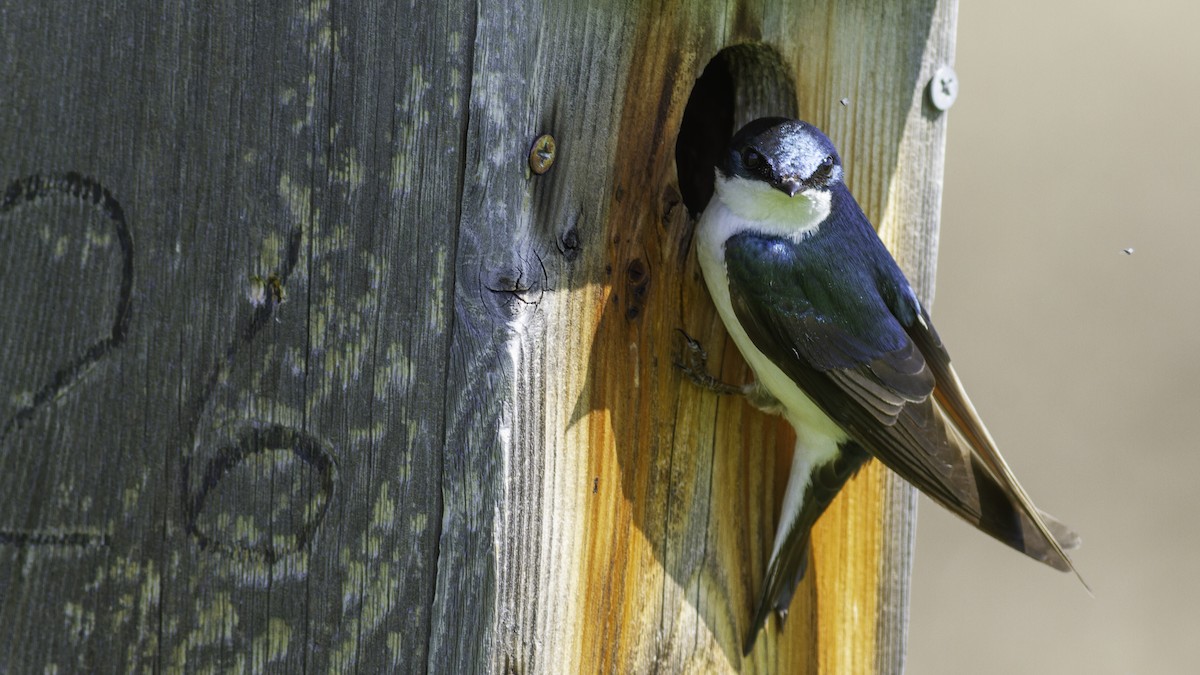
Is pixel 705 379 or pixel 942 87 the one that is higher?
pixel 942 87

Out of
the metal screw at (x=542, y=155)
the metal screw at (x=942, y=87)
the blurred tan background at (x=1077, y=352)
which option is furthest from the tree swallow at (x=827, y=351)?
the blurred tan background at (x=1077, y=352)

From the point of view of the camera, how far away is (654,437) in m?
1.95

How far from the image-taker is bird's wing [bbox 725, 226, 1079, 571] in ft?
6.82

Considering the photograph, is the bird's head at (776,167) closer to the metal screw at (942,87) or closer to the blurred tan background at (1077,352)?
the metal screw at (942,87)

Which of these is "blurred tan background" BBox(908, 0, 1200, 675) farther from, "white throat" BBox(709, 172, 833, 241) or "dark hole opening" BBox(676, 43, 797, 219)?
"white throat" BBox(709, 172, 833, 241)

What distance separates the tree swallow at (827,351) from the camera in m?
2.09

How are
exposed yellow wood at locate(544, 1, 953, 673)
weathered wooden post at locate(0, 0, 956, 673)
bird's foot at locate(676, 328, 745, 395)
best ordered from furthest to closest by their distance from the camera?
bird's foot at locate(676, 328, 745, 395), exposed yellow wood at locate(544, 1, 953, 673), weathered wooden post at locate(0, 0, 956, 673)

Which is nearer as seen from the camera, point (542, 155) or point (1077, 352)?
point (542, 155)

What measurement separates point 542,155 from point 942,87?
95cm

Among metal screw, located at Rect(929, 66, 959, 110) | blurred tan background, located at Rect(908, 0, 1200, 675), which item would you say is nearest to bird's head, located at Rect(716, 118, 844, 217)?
metal screw, located at Rect(929, 66, 959, 110)

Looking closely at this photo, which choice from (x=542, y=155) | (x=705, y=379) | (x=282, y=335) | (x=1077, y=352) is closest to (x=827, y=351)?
(x=705, y=379)

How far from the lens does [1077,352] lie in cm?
469

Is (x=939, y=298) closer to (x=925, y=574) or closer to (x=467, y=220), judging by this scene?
(x=925, y=574)

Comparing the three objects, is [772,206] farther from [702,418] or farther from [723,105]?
[702,418]
